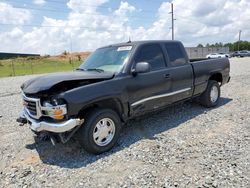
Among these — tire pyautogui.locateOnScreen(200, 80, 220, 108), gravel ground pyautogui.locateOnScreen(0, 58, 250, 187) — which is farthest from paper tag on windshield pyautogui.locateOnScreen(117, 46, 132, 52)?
tire pyautogui.locateOnScreen(200, 80, 220, 108)

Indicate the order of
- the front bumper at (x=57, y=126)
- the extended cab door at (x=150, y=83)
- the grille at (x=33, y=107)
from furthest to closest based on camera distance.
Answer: the extended cab door at (x=150, y=83), the grille at (x=33, y=107), the front bumper at (x=57, y=126)

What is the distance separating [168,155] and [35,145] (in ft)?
8.26

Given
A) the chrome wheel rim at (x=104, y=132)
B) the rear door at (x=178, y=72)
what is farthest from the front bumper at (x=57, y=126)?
the rear door at (x=178, y=72)

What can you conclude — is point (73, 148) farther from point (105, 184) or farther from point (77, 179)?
point (105, 184)

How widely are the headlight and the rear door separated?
2560 mm

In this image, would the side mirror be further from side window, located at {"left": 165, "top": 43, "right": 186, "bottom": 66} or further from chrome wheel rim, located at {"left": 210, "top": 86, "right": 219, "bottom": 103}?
chrome wheel rim, located at {"left": 210, "top": 86, "right": 219, "bottom": 103}

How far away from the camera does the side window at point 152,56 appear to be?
5.11 meters

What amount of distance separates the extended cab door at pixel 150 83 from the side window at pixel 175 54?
279mm

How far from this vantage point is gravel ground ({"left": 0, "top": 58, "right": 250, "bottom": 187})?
3.50 meters

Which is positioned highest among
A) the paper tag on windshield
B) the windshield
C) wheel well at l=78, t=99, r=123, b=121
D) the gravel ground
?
the paper tag on windshield

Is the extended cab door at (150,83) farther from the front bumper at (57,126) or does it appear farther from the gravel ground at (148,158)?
the front bumper at (57,126)

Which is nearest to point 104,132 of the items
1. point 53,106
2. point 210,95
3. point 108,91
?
point 108,91

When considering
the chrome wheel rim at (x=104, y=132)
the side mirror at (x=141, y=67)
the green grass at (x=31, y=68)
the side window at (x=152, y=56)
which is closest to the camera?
the chrome wheel rim at (x=104, y=132)

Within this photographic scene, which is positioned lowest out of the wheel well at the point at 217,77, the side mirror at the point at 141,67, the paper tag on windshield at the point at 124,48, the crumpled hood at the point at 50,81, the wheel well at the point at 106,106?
the wheel well at the point at 106,106
